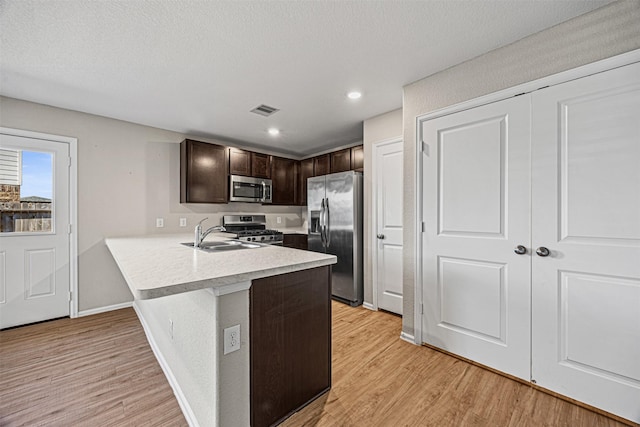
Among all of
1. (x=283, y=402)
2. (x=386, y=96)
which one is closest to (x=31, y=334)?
(x=283, y=402)

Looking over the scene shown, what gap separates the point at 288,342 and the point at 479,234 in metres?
1.57

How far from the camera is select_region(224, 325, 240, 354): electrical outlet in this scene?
1241mm

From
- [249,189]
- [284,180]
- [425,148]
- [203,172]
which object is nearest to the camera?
[425,148]

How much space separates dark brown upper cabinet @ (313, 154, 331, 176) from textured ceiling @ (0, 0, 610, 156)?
1.32 meters

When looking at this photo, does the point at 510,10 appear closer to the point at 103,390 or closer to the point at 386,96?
the point at 386,96

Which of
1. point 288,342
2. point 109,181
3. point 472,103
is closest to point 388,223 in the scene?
point 472,103

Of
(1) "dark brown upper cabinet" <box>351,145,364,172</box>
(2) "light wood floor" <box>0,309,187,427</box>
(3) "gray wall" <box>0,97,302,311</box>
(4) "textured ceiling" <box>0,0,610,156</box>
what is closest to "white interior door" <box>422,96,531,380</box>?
(4) "textured ceiling" <box>0,0,610,156</box>

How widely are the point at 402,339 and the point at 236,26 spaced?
108 inches

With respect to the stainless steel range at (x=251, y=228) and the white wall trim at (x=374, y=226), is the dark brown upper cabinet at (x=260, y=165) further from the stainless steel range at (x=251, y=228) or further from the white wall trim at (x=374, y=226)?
the white wall trim at (x=374, y=226)

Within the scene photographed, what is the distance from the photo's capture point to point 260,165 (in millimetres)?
4344

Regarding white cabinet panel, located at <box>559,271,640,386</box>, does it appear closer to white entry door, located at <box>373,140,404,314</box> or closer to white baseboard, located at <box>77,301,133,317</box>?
white entry door, located at <box>373,140,404,314</box>

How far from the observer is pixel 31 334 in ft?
8.65

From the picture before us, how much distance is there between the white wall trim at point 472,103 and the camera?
60.2 inches

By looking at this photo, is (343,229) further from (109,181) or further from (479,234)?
(109,181)
